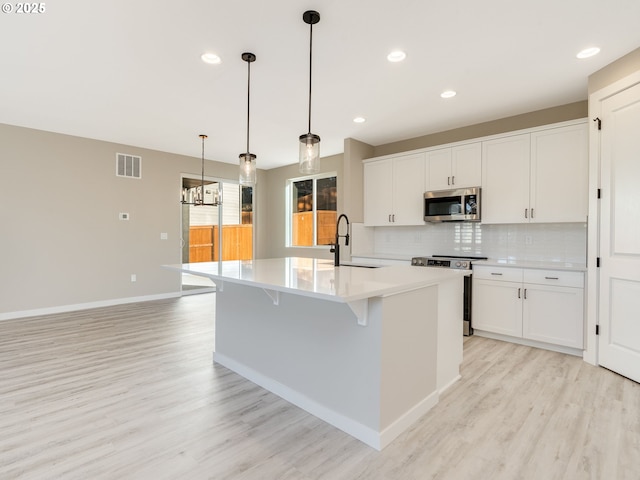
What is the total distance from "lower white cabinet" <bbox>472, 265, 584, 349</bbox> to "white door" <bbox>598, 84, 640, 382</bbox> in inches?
11.7

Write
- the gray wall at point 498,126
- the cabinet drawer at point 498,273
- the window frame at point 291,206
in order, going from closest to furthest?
the cabinet drawer at point 498,273 < the gray wall at point 498,126 < the window frame at point 291,206

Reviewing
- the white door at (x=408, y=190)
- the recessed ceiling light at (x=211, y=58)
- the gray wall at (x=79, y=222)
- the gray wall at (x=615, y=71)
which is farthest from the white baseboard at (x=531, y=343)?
the gray wall at (x=79, y=222)

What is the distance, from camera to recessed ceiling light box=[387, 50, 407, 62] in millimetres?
2742

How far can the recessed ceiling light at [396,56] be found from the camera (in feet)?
9.00

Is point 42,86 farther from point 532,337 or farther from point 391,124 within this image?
point 532,337

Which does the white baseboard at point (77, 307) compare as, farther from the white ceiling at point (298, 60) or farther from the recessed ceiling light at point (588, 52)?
the recessed ceiling light at point (588, 52)

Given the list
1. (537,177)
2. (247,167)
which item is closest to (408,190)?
(537,177)

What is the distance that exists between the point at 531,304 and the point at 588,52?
2343 mm

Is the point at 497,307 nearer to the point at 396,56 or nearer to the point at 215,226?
the point at 396,56

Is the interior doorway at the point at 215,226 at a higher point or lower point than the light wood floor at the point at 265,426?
higher

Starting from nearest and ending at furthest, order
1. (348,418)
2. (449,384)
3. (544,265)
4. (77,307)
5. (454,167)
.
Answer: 1. (348,418)
2. (449,384)
3. (544,265)
4. (454,167)
5. (77,307)

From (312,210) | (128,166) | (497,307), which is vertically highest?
(128,166)

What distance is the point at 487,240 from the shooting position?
4.33 metres

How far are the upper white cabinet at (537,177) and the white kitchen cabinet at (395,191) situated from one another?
0.87 m
